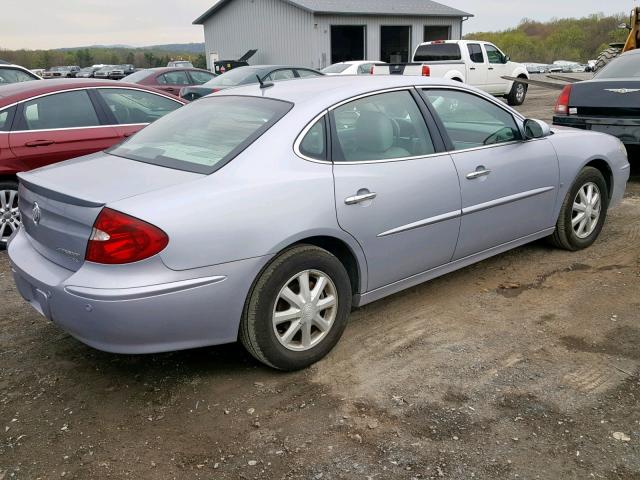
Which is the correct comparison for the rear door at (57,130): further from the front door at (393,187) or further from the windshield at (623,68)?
the windshield at (623,68)

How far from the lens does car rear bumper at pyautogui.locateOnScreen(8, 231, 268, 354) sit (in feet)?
9.12

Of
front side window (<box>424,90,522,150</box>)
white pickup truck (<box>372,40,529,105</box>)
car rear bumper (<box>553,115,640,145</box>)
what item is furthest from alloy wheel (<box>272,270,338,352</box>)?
white pickup truck (<box>372,40,529,105</box>)

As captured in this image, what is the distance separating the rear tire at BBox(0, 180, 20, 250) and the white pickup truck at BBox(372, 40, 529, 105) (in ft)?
42.1

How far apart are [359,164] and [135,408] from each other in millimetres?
1749

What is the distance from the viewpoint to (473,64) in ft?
58.0

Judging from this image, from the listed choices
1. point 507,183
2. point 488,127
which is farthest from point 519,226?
point 488,127

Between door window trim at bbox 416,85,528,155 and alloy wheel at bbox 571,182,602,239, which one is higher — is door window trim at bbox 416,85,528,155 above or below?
above

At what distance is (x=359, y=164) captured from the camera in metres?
3.51

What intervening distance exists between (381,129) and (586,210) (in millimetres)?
2263

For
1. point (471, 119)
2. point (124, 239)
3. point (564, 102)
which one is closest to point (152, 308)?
point (124, 239)

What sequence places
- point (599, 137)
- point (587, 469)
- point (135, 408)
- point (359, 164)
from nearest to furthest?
1. point (587, 469)
2. point (135, 408)
3. point (359, 164)
4. point (599, 137)

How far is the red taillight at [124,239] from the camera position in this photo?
109 inches

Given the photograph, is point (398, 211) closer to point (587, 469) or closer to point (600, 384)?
point (600, 384)

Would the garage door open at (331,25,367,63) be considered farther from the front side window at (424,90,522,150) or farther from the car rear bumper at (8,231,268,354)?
the car rear bumper at (8,231,268,354)
